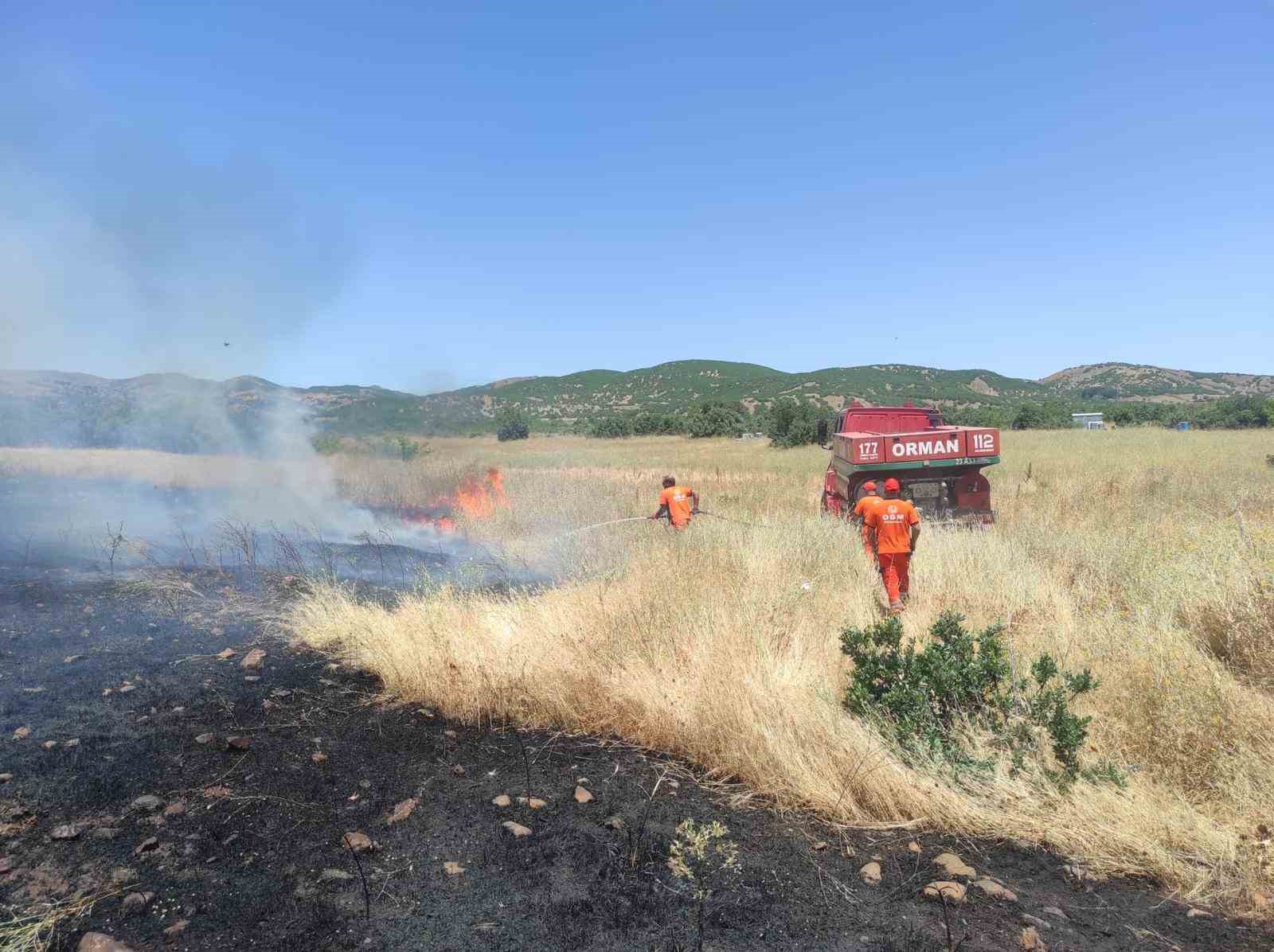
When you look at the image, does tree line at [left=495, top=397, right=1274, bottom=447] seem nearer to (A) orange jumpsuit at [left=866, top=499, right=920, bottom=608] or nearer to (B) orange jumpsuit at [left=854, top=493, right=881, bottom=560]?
(B) orange jumpsuit at [left=854, top=493, right=881, bottom=560]

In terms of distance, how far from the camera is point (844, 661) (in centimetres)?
547

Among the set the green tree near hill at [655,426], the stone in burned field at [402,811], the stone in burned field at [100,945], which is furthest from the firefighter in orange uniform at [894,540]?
the green tree near hill at [655,426]

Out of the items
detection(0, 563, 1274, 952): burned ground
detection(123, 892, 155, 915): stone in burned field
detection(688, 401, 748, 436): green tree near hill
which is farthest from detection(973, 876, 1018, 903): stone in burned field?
detection(688, 401, 748, 436): green tree near hill

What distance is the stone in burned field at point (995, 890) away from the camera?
123 inches

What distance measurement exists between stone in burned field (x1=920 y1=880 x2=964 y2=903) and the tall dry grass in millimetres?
573

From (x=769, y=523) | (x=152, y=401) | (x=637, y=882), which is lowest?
(x=637, y=882)

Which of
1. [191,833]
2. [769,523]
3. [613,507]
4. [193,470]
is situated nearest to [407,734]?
[191,833]

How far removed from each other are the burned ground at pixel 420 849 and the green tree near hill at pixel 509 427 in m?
22.6

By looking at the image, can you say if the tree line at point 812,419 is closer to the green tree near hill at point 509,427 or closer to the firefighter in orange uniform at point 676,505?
the green tree near hill at point 509,427

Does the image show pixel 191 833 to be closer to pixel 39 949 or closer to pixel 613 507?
pixel 39 949

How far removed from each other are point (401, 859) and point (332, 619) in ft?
12.8

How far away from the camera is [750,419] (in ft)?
176

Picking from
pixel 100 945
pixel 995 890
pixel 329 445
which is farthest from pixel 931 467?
pixel 329 445

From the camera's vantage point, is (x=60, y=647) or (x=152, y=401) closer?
(x=60, y=647)
